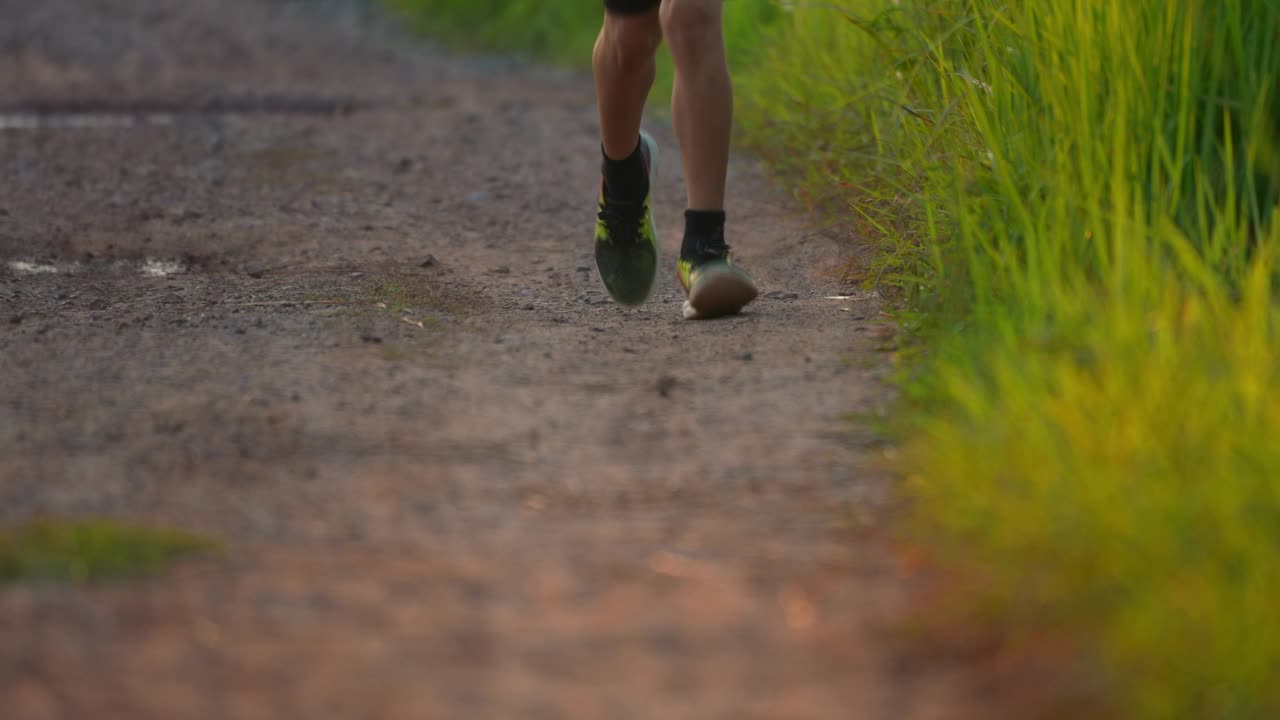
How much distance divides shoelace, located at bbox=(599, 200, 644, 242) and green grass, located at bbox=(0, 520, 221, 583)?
157cm

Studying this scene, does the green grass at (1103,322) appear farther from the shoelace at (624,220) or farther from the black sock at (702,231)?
the shoelace at (624,220)

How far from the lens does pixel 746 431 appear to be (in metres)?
2.09

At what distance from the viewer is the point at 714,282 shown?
2848 millimetres

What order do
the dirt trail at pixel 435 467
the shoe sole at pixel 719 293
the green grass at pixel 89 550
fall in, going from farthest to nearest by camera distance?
1. the shoe sole at pixel 719 293
2. the green grass at pixel 89 550
3. the dirt trail at pixel 435 467

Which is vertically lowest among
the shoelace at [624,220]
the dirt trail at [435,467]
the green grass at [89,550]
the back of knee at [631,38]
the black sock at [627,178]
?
the dirt trail at [435,467]

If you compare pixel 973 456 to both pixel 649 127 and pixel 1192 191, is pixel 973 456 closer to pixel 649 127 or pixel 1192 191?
pixel 1192 191

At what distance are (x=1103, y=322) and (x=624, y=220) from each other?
4.83 ft

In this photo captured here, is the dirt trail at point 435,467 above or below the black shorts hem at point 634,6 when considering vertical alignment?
below

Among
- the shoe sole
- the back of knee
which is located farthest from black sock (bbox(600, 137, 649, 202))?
the shoe sole

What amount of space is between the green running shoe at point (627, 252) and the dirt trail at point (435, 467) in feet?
0.21

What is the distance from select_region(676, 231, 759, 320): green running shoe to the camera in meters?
2.85

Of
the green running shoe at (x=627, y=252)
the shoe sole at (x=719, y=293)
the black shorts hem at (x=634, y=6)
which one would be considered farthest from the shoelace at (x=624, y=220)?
the black shorts hem at (x=634, y=6)

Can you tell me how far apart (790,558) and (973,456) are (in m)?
0.21

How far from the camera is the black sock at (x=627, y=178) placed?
312 centimetres
